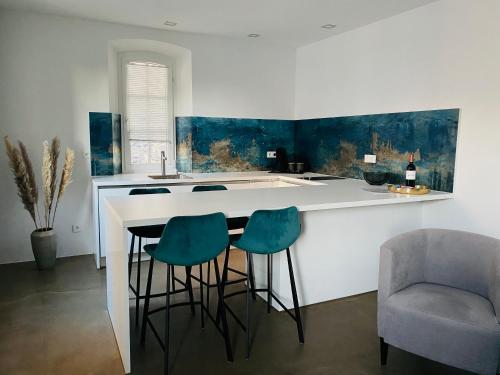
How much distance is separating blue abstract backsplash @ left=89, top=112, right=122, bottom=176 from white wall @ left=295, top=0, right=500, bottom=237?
2.66 m

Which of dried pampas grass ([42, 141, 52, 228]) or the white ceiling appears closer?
the white ceiling

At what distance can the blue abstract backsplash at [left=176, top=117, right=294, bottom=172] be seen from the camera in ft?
16.2

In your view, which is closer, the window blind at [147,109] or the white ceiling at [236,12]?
the white ceiling at [236,12]

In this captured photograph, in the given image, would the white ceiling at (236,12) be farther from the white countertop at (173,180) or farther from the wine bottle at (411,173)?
the white countertop at (173,180)

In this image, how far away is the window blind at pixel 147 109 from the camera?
4812 millimetres

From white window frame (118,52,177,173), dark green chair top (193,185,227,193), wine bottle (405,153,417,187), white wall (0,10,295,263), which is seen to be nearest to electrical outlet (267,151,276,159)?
white wall (0,10,295,263)

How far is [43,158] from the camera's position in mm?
3938

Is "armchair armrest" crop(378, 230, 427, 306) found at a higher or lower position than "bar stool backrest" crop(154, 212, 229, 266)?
lower

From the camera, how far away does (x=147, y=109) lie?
490 centimetres

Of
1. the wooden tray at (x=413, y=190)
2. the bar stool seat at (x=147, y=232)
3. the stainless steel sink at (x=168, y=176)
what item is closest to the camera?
the bar stool seat at (x=147, y=232)

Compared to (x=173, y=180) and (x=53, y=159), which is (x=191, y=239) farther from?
(x=53, y=159)

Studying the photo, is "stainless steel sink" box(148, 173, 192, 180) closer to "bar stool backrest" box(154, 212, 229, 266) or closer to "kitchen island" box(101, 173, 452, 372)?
"kitchen island" box(101, 173, 452, 372)

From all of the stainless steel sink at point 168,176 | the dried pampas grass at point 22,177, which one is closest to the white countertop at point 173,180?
the stainless steel sink at point 168,176

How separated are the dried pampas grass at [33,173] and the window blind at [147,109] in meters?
0.96
